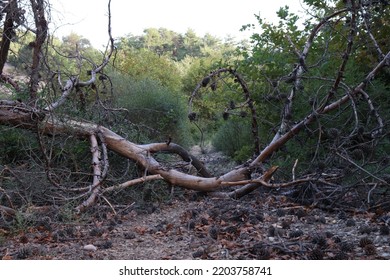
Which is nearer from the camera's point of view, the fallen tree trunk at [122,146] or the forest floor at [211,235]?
the forest floor at [211,235]

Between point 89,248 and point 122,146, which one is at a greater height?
point 122,146

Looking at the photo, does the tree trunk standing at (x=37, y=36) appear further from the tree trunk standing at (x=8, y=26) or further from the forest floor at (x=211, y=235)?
the forest floor at (x=211, y=235)

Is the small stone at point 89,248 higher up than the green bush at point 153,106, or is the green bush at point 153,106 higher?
the green bush at point 153,106

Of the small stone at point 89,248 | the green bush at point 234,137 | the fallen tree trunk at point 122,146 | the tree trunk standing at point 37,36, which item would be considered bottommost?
the small stone at point 89,248

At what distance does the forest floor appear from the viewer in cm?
328

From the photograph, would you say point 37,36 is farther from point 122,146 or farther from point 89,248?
point 89,248

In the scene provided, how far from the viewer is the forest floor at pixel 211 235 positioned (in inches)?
129

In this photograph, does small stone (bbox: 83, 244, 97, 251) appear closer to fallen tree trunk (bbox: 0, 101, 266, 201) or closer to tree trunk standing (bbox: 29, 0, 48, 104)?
fallen tree trunk (bbox: 0, 101, 266, 201)

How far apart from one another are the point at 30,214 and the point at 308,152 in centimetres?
326

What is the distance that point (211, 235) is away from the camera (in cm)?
375

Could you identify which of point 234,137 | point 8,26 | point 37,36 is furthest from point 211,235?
point 234,137

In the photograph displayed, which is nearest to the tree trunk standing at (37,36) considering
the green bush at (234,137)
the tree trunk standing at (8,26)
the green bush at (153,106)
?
the tree trunk standing at (8,26)

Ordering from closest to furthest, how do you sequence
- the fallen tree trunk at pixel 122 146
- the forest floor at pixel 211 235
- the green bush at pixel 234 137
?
the forest floor at pixel 211 235, the fallen tree trunk at pixel 122 146, the green bush at pixel 234 137

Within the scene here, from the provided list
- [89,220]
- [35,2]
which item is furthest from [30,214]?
[35,2]
